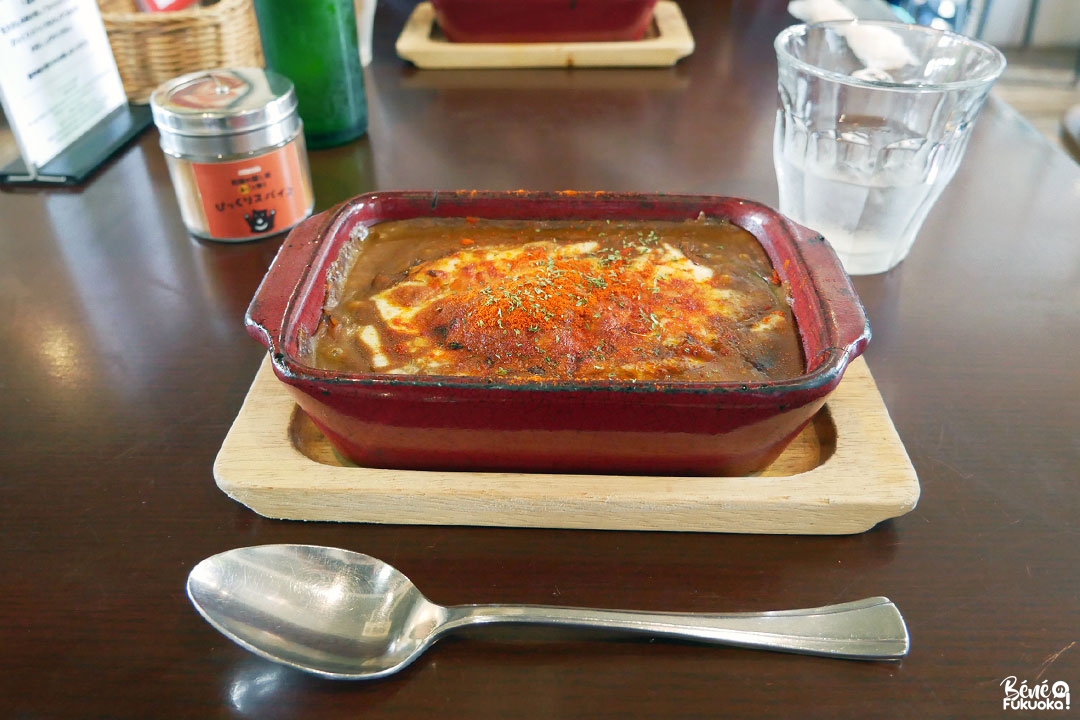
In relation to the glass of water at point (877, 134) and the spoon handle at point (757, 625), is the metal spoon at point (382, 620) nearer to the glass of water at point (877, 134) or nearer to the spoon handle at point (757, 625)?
the spoon handle at point (757, 625)

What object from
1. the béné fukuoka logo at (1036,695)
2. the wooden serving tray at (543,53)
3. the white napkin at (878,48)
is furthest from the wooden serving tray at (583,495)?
the wooden serving tray at (543,53)

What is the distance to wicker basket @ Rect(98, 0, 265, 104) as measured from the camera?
1.60 metres

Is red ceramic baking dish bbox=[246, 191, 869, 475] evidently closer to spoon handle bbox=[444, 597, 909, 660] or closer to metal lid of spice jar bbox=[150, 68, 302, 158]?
spoon handle bbox=[444, 597, 909, 660]

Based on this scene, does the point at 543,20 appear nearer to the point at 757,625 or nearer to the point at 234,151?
the point at 234,151

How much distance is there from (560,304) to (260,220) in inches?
25.8

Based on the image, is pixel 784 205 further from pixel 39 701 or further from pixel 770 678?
pixel 39 701

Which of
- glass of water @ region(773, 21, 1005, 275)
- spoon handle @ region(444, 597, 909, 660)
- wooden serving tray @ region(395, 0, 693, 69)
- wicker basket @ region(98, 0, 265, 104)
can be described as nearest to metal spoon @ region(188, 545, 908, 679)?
spoon handle @ region(444, 597, 909, 660)

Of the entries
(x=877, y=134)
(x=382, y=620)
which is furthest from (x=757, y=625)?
(x=877, y=134)

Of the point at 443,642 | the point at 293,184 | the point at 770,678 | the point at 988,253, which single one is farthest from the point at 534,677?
the point at 988,253

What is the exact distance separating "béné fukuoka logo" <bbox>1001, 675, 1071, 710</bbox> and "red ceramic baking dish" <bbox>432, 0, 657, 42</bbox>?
5.48 feet

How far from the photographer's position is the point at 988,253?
4.08ft

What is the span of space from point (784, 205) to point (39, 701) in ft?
3.81

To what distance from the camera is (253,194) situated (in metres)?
1.21

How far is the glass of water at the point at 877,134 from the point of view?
1.07 meters
